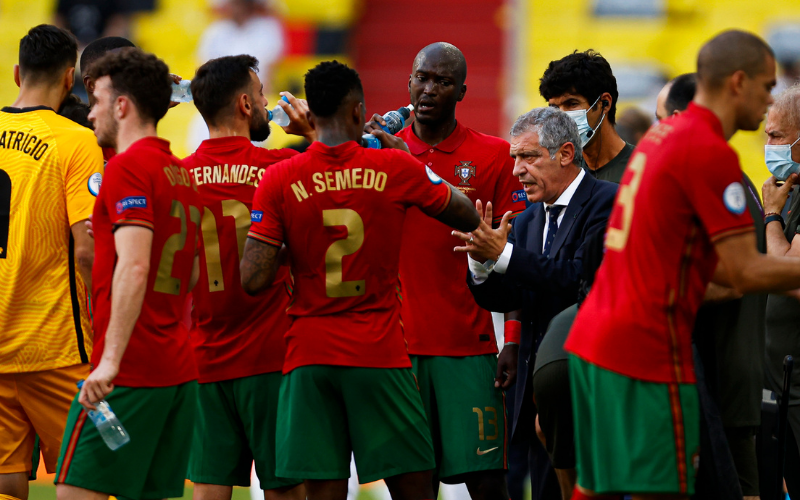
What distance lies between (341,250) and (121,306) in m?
1.03

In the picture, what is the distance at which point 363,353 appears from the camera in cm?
429

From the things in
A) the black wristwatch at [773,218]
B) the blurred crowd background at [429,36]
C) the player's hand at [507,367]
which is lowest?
the player's hand at [507,367]

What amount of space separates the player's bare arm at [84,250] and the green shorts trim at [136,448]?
98 cm

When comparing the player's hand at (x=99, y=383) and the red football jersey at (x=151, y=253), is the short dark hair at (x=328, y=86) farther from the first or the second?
the player's hand at (x=99, y=383)

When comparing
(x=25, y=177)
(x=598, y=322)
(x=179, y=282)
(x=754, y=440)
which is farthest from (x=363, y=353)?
(x=754, y=440)

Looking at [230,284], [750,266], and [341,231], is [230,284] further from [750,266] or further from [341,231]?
[750,266]

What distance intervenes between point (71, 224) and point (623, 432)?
296 centimetres

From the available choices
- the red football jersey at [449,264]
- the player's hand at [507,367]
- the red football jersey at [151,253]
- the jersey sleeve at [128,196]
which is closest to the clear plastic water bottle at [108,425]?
the red football jersey at [151,253]

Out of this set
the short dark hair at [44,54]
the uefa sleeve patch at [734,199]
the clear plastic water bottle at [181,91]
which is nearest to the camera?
the uefa sleeve patch at [734,199]

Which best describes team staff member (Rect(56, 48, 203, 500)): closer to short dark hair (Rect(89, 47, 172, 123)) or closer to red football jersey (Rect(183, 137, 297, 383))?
short dark hair (Rect(89, 47, 172, 123))

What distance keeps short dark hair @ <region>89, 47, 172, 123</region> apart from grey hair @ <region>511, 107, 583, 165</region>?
1797mm

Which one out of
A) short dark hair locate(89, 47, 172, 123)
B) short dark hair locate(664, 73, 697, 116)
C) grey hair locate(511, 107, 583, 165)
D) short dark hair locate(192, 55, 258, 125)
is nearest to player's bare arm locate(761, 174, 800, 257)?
short dark hair locate(664, 73, 697, 116)

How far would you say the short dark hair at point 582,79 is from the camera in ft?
18.1

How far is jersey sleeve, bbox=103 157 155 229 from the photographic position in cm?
378
